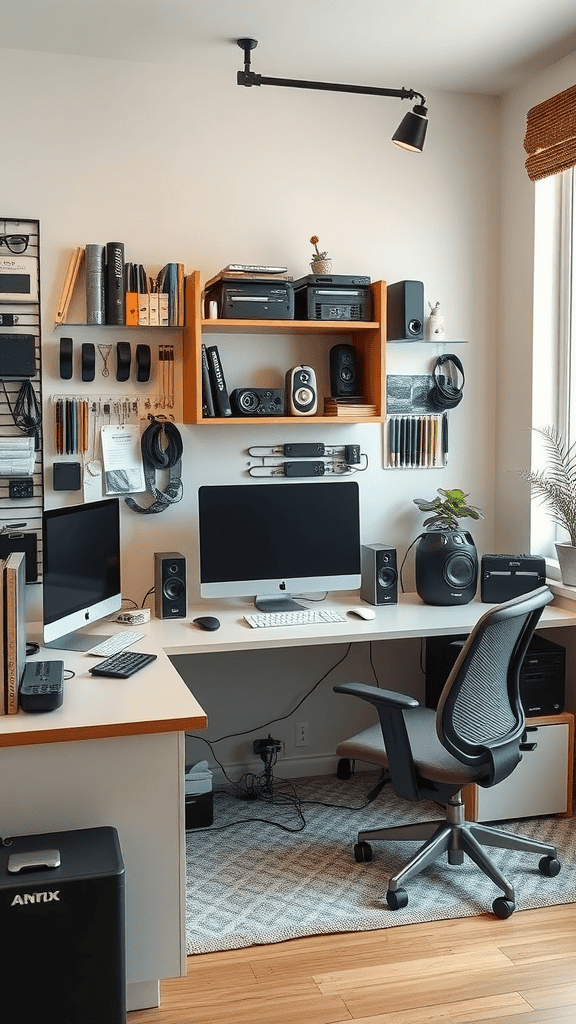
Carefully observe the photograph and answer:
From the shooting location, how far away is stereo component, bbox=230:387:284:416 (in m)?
3.52

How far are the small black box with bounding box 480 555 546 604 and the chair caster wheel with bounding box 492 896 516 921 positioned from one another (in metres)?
1.18

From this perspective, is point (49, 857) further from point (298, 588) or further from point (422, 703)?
point (422, 703)

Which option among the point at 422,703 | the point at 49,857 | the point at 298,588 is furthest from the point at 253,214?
the point at 49,857

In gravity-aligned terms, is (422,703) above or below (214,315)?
below

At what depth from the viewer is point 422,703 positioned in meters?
4.06

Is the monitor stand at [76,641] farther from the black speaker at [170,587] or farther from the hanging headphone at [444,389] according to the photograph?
the hanging headphone at [444,389]

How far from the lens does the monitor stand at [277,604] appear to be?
3.62m

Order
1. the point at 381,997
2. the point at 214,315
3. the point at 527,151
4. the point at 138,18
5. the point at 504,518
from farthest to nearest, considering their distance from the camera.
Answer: the point at 504,518
the point at 527,151
the point at 214,315
the point at 138,18
the point at 381,997

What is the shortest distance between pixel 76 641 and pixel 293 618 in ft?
2.60

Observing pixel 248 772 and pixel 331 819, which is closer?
pixel 331 819

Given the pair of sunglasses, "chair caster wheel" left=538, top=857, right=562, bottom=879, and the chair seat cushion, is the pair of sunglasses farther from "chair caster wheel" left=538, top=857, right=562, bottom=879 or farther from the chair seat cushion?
"chair caster wheel" left=538, top=857, right=562, bottom=879

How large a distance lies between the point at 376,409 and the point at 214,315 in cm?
72

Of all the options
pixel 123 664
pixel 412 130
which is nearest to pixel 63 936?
pixel 123 664

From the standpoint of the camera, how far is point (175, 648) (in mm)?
3062
